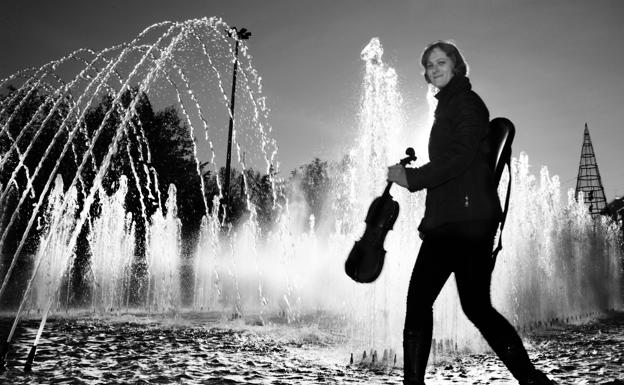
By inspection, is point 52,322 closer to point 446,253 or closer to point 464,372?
point 464,372

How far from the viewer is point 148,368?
3.96 metres

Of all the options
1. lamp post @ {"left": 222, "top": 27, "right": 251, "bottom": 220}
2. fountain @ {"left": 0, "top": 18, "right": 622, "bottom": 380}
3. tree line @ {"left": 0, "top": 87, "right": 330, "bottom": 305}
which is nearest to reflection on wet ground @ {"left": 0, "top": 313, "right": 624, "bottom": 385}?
fountain @ {"left": 0, "top": 18, "right": 622, "bottom": 380}

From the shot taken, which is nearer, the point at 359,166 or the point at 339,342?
the point at 339,342

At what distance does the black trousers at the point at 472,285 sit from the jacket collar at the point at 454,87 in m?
0.76

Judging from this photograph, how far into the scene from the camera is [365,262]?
2559 mm

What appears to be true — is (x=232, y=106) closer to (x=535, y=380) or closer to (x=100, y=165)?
(x=100, y=165)

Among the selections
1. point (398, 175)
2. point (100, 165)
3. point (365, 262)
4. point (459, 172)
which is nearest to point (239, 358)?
point (365, 262)

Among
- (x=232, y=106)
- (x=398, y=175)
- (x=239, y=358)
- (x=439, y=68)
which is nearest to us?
(x=398, y=175)

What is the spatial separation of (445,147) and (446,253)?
556 mm

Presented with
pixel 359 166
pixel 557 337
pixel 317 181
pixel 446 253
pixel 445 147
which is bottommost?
pixel 557 337

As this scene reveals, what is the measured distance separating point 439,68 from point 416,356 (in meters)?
1.61

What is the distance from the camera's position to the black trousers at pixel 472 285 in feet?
7.50

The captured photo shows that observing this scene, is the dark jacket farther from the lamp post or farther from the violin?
the lamp post

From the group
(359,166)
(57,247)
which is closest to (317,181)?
(57,247)
